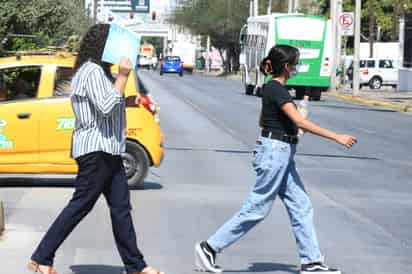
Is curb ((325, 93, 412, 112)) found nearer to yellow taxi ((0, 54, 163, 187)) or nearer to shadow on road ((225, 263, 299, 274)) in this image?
yellow taxi ((0, 54, 163, 187))

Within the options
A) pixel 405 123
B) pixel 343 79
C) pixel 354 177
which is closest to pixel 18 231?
→ pixel 354 177

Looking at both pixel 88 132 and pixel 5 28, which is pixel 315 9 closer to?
pixel 5 28

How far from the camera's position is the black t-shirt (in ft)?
27.0

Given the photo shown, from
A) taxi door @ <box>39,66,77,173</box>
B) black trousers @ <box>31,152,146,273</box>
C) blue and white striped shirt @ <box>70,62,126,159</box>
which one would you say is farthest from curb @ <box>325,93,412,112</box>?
blue and white striped shirt @ <box>70,62,126,159</box>

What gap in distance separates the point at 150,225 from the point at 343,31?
38823mm

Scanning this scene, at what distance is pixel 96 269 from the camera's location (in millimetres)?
8789

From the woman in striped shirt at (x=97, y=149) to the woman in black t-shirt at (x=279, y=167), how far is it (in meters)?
0.96

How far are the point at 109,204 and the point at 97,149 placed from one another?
44 cm

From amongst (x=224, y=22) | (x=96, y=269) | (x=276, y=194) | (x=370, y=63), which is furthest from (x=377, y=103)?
(x=224, y=22)

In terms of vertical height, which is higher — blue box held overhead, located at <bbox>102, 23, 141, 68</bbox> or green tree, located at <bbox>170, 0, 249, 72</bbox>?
blue box held overhead, located at <bbox>102, 23, 141, 68</bbox>

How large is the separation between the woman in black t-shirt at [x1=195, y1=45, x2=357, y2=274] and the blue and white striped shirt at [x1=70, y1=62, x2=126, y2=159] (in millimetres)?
1157

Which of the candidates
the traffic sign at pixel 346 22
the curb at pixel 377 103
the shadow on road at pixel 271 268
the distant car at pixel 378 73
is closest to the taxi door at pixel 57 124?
the shadow on road at pixel 271 268

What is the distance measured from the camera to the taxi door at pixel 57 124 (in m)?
13.6

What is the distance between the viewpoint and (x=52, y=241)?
7.93 meters
